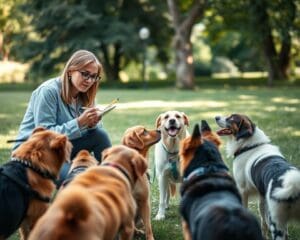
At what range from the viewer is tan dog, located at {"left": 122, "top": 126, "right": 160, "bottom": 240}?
607cm

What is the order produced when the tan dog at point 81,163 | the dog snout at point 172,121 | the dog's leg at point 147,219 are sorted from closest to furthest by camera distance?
the tan dog at point 81,163
the dog's leg at point 147,219
the dog snout at point 172,121

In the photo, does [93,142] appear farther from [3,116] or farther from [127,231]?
[3,116]

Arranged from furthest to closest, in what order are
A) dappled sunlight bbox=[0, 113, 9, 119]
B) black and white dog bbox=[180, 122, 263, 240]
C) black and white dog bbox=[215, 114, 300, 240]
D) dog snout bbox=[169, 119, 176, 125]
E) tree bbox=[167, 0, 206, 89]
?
tree bbox=[167, 0, 206, 89] → dappled sunlight bbox=[0, 113, 9, 119] → dog snout bbox=[169, 119, 176, 125] → black and white dog bbox=[215, 114, 300, 240] → black and white dog bbox=[180, 122, 263, 240]

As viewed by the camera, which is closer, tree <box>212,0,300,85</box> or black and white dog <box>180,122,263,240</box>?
black and white dog <box>180,122,263,240</box>

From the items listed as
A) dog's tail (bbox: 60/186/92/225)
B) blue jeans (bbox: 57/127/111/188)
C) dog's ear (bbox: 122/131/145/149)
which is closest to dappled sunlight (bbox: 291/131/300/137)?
blue jeans (bbox: 57/127/111/188)

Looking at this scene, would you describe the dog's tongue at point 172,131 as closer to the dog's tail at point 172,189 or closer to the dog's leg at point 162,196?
the dog's leg at point 162,196

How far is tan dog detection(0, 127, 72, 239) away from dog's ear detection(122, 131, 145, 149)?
141 centimetres

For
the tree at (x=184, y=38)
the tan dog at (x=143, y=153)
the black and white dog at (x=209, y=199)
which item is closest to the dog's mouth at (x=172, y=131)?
the tan dog at (x=143, y=153)

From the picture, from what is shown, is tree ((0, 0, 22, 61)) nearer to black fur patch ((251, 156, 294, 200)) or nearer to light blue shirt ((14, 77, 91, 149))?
light blue shirt ((14, 77, 91, 149))

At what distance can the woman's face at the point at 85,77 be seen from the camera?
6492 millimetres

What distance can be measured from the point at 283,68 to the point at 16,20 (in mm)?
29500

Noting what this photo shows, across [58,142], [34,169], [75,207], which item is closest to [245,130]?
[58,142]

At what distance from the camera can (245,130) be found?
6.80 metres

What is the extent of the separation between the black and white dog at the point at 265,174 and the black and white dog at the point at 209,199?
2.31 feet
